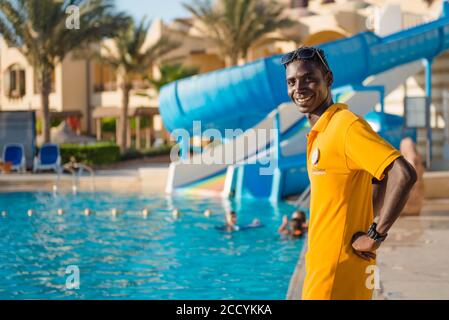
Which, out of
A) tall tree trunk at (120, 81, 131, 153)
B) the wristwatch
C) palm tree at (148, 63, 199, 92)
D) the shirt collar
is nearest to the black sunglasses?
the shirt collar

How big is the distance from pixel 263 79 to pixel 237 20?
17.2 m

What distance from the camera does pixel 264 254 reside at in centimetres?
1015

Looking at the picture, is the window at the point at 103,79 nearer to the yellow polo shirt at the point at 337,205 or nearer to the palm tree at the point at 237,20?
the palm tree at the point at 237,20

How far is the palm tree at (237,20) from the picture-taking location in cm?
3173

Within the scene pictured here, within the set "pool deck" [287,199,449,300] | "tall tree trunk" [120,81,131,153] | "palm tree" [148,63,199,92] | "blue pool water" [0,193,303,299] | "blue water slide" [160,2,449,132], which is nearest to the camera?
"pool deck" [287,199,449,300]

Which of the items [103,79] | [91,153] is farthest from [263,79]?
[103,79]

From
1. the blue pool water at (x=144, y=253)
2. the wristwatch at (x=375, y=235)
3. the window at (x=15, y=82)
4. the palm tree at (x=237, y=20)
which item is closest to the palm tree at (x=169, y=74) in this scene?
the palm tree at (x=237, y=20)

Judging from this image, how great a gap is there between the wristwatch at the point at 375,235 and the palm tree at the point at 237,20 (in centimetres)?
2948

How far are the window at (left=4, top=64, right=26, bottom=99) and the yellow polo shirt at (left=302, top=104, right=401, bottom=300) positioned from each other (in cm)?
4280

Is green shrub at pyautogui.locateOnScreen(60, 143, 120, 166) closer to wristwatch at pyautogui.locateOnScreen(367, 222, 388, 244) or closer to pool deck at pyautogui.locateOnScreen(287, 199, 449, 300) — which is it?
pool deck at pyautogui.locateOnScreen(287, 199, 449, 300)

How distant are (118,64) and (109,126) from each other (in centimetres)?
1095

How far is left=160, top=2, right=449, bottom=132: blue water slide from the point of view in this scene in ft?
50.5

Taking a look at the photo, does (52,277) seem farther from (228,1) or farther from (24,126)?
(228,1)

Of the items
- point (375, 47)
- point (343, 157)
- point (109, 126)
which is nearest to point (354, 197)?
point (343, 157)
